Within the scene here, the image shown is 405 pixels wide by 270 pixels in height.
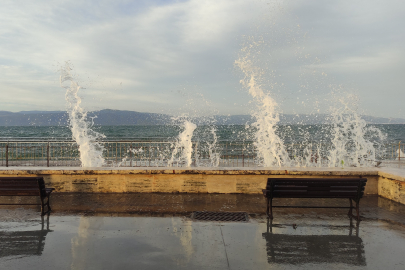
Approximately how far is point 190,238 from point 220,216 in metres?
1.36

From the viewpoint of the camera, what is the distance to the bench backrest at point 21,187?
6425 millimetres

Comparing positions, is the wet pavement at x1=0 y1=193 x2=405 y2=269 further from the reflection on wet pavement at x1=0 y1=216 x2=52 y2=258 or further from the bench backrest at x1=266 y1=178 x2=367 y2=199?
the bench backrest at x1=266 y1=178 x2=367 y2=199

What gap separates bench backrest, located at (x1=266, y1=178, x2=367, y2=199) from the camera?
20.1 feet

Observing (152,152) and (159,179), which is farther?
(152,152)

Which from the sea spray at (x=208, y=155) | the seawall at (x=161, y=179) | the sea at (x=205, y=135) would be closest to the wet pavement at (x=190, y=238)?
the seawall at (x=161, y=179)

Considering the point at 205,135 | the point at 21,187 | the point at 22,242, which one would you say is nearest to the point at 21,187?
the point at 21,187

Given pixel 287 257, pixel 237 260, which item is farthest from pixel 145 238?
pixel 287 257

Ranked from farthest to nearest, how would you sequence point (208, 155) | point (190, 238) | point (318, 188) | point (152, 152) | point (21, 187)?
point (208, 155) < point (152, 152) < point (21, 187) < point (318, 188) < point (190, 238)

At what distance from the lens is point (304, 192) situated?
20.3 ft

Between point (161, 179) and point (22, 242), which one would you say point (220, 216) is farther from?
point (22, 242)

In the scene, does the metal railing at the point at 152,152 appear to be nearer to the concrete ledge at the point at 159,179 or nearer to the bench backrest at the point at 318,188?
the concrete ledge at the point at 159,179

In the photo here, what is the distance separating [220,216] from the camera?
6.35m

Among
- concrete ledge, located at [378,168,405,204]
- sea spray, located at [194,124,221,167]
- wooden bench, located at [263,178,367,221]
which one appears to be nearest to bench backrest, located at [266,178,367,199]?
wooden bench, located at [263,178,367,221]

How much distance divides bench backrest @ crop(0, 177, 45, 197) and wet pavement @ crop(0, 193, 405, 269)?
0.46 m
